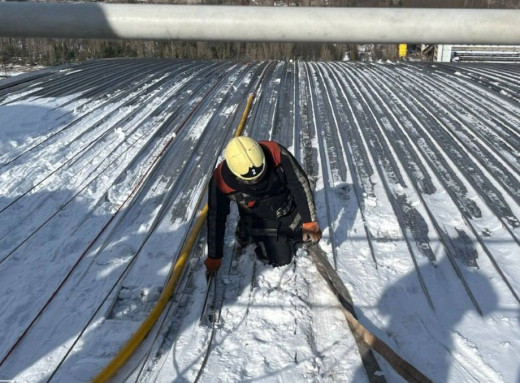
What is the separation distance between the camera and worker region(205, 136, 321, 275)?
3365mm

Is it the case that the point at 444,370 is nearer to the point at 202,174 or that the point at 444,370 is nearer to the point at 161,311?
the point at 161,311

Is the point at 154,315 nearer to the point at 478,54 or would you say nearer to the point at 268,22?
the point at 268,22

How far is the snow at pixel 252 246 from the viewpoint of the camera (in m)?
2.92

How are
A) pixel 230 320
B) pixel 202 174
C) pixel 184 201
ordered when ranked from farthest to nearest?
pixel 202 174, pixel 184 201, pixel 230 320

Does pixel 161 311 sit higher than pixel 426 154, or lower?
lower

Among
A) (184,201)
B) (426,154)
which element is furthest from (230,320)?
(426,154)

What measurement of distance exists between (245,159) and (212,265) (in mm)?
942

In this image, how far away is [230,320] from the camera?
326 cm

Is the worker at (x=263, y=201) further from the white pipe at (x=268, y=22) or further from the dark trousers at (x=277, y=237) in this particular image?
the white pipe at (x=268, y=22)

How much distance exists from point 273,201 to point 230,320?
105 cm

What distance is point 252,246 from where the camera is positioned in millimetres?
4156

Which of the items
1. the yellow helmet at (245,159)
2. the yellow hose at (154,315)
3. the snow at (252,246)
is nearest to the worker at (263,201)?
the yellow helmet at (245,159)

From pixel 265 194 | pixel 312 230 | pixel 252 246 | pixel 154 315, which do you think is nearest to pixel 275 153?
pixel 265 194

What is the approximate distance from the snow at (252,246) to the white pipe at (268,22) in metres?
2.17
